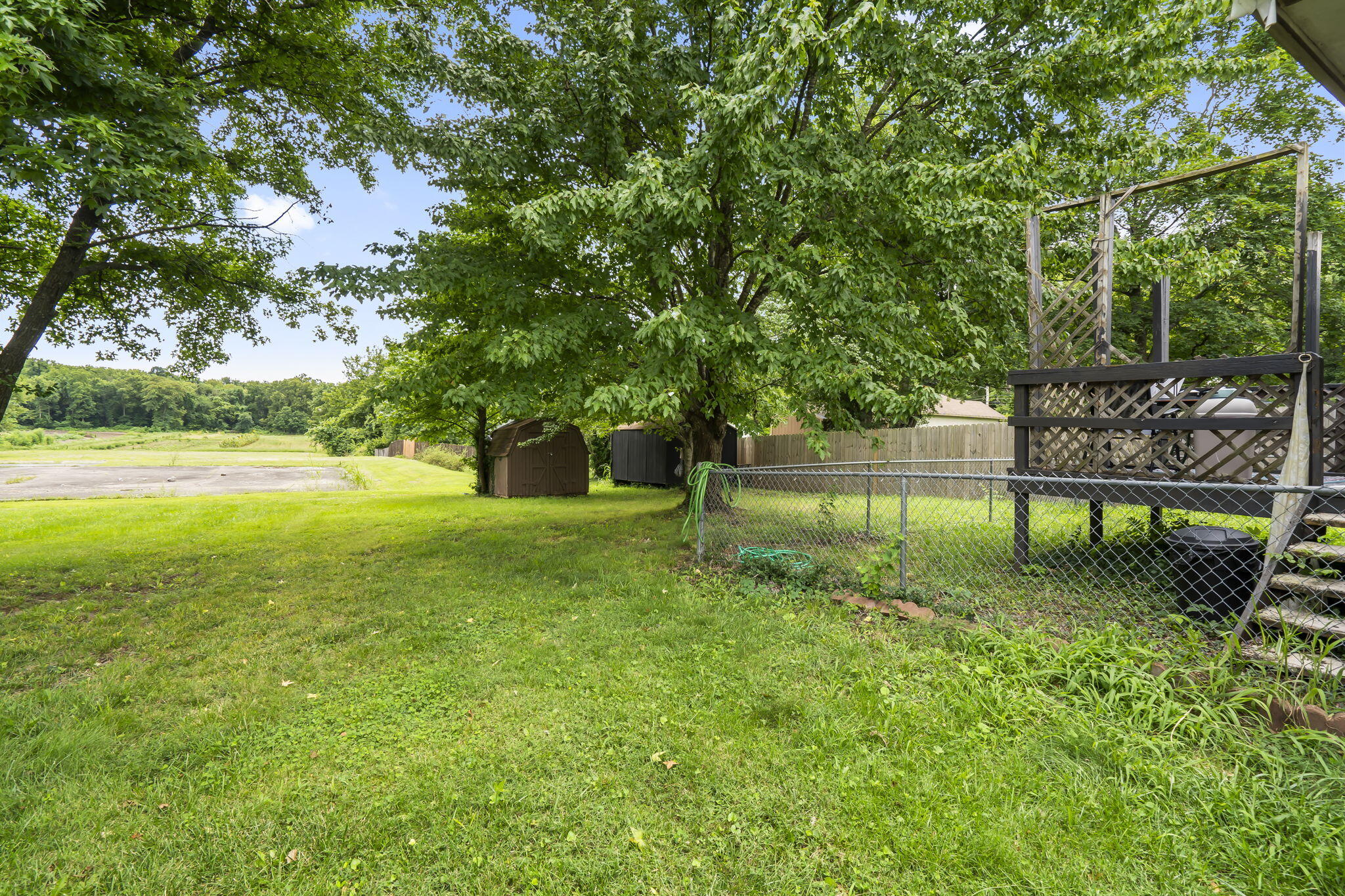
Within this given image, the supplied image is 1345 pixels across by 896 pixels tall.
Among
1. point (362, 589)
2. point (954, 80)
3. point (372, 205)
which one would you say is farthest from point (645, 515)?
point (954, 80)

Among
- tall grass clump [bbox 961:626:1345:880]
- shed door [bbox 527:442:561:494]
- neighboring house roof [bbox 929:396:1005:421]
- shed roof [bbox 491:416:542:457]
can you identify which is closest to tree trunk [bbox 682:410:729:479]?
shed roof [bbox 491:416:542:457]

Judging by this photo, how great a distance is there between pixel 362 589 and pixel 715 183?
5.54 metres

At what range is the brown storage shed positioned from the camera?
12445 millimetres

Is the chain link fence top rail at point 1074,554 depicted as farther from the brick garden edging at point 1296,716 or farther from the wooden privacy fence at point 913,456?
the wooden privacy fence at point 913,456

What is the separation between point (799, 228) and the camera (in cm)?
634

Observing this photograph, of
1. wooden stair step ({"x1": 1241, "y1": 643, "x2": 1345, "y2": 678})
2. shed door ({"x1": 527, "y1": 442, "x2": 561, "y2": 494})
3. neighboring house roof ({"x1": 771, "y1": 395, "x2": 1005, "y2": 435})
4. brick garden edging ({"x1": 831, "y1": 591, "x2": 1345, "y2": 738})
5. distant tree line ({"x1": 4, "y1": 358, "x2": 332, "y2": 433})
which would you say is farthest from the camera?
distant tree line ({"x1": 4, "y1": 358, "x2": 332, "y2": 433})

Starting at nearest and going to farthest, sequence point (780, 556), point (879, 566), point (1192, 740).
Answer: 1. point (1192, 740)
2. point (879, 566)
3. point (780, 556)

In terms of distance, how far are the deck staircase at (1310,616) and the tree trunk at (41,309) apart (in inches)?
356

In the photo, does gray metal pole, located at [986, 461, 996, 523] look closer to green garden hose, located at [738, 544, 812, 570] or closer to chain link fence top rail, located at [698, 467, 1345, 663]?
chain link fence top rail, located at [698, 467, 1345, 663]

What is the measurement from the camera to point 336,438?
42.3 m

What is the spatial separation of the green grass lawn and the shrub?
2169 centimetres

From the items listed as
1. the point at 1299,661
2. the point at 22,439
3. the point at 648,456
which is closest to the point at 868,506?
the point at 1299,661

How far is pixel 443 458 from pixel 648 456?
17925 millimetres

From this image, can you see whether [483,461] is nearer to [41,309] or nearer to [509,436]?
[509,436]
